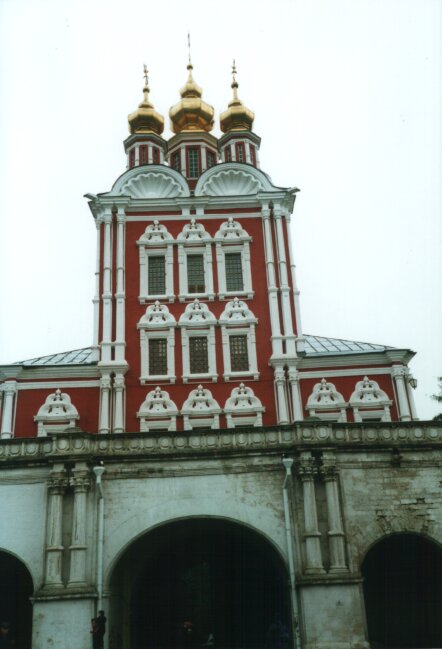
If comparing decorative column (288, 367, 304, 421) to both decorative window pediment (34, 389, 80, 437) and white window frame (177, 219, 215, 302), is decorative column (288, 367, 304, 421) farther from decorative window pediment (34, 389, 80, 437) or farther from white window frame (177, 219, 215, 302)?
decorative window pediment (34, 389, 80, 437)

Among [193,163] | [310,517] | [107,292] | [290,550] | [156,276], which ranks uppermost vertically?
[193,163]

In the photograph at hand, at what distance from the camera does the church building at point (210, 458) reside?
1780cm

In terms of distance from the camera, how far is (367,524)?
18.2 meters

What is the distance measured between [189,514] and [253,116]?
2679cm

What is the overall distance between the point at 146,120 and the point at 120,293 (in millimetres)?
12599

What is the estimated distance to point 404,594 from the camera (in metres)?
19.8

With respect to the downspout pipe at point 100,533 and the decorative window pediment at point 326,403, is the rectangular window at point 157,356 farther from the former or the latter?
the downspout pipe at point 100,533

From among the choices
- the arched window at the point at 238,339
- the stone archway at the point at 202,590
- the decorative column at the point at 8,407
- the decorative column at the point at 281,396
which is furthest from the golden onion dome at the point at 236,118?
the stone archway at the point at 202,590

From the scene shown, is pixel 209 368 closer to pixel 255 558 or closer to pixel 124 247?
pixel 124 247

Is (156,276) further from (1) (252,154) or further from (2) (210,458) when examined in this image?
(2) (210,458)

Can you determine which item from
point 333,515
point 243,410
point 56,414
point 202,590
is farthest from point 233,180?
point 333,515

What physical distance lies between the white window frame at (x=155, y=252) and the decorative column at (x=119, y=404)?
3927 millimetres

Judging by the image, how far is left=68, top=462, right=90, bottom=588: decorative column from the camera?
56.9ft

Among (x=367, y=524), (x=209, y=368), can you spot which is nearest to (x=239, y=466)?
(x=367, y=524)
